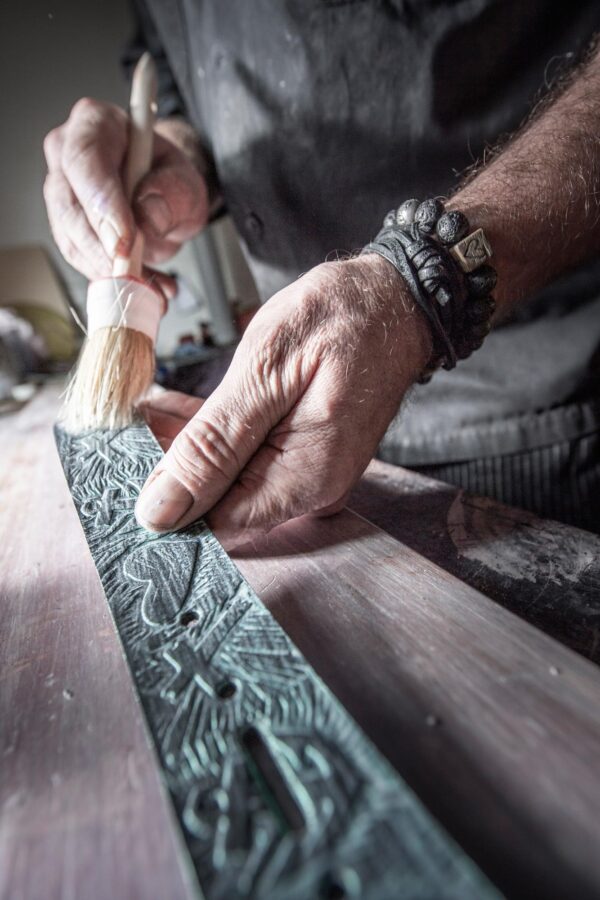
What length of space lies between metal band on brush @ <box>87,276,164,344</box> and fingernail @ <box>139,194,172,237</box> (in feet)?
1.09

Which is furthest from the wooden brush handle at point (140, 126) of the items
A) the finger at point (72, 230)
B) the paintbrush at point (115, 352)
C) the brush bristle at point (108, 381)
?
the brush bristle at point (108, 381)

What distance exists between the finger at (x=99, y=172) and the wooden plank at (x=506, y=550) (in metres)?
0.77

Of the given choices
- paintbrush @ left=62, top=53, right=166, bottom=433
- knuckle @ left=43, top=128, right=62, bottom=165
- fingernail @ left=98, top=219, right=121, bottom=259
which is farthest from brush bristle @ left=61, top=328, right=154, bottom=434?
knuckle @ left=43, top=128, right=62, bottom=165

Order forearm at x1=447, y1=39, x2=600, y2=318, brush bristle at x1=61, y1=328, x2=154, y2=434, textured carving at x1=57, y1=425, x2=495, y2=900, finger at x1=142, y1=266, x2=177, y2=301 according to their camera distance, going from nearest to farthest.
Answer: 1. textured carving at x1=57, y1=425, x2=495, y2=900
2. forearm at x1=447, y1=39, x2=600, y2=318
3. brush bristle at x1=61, y1=328, x2=154, y2=434
4. finger at x1=142, y1=266, x2=177, y2=301

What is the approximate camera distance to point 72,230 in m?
1.21

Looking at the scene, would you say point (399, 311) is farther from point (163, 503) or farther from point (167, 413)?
point (167, 413)

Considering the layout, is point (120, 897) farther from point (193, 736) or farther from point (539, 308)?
point (539, 308)

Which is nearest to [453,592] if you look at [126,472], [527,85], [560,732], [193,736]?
[560,732]

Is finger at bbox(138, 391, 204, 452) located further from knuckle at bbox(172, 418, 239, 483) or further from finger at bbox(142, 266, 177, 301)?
finger at bbox(142, 266, 177, 301)

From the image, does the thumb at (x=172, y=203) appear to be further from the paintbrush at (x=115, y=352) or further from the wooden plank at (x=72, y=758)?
the wooden plank at (x=72, y=758)

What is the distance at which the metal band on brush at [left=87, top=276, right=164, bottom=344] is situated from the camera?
41.0 inches

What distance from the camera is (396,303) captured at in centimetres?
76

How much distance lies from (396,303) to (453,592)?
0.41m

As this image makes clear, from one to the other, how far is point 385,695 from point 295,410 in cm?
40
